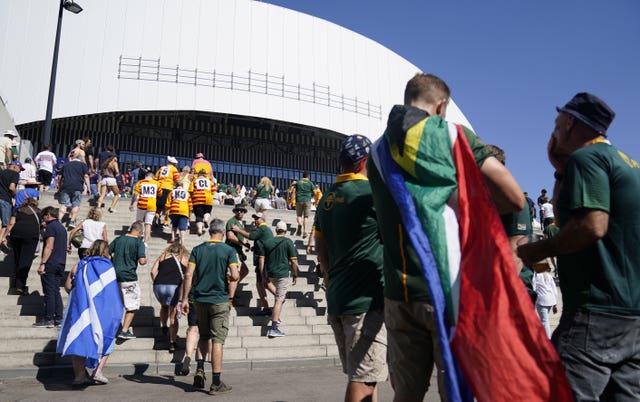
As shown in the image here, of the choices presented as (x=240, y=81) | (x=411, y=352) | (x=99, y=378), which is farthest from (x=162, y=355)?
(x=240, y=81)

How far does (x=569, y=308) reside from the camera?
2395 mm

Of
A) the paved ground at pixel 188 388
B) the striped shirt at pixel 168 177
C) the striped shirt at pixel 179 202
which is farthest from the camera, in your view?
the striped shirt at pixel 168 177

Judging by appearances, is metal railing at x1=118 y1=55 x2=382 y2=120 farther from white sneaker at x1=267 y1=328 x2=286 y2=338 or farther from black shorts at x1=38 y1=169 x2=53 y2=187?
white sneaker at x1=267 y1=328 x2=286 y2=338

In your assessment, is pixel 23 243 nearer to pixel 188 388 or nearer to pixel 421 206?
pixel 188 388

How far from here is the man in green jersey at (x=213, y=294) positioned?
21.3 feet

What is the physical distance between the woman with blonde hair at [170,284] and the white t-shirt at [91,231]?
4.76 feet

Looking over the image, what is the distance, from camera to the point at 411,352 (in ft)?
8.16

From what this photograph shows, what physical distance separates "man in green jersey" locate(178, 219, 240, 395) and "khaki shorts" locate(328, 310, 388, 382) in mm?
3587

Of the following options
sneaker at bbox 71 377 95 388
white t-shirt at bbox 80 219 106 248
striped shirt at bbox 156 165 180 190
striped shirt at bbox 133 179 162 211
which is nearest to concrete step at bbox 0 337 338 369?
sneaker at bbox 71 377 95 388

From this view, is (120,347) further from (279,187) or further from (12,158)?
(279,187)

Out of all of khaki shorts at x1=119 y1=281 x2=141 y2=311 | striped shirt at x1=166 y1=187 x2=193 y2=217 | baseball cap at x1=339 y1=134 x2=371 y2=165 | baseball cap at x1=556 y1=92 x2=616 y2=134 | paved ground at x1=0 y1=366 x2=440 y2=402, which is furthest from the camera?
striped shirt at x1=166 y1=187 x2=193 y2=217

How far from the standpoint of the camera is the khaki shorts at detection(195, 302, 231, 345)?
6590 mm

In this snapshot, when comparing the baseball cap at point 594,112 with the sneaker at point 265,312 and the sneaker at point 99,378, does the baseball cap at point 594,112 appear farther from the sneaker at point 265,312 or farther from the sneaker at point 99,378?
the sneaker at point 265,312

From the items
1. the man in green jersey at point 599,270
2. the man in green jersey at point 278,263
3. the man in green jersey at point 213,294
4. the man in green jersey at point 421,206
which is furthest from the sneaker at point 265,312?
the man in green jersey at point 599,270
